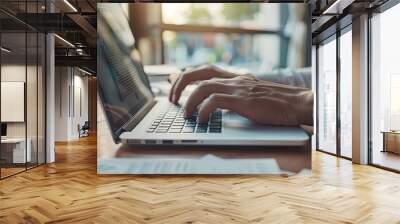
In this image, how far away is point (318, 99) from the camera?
434 inches

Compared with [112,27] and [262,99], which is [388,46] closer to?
[262,99]

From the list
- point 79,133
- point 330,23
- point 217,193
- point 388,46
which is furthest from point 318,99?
point 79,133

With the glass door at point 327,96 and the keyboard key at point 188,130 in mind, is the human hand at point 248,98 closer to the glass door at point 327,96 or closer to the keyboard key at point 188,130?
the keyboard key at point 188,130

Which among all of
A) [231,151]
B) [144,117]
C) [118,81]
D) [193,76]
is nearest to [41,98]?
[118,81]

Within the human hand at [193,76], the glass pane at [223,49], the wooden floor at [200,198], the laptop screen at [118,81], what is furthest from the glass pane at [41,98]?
the human hand at [193,76]

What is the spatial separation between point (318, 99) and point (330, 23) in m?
3.16

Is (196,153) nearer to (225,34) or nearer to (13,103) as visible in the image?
(225,34)

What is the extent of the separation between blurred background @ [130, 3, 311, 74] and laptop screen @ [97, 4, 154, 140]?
0.28 m

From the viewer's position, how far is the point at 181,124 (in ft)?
20.5

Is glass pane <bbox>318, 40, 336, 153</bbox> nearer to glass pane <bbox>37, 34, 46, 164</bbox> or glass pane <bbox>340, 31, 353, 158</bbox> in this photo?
glass pane <bbox>340, 31, 353, 158</bbox>

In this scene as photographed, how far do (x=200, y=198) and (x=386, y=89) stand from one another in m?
4.56

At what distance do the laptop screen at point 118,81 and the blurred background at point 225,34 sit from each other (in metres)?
0.28

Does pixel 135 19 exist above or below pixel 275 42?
above

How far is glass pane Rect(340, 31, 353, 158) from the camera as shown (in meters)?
8.54
